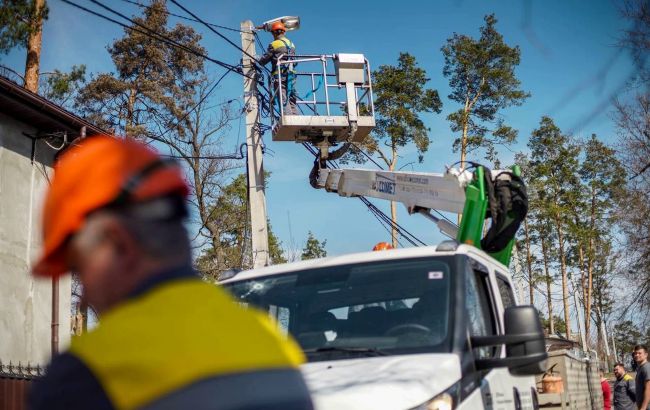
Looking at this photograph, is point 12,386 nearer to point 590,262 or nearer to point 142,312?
point 142,312

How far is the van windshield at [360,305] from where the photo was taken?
4.25 m

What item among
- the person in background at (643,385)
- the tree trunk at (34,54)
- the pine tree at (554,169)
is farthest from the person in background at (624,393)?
the pine tree at (554,169)

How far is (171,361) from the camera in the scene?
4.40ft

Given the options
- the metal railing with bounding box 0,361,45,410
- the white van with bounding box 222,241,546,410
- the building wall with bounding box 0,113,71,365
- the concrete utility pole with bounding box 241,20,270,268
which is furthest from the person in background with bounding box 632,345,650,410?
the building wall with bounding box 0,113,71,365

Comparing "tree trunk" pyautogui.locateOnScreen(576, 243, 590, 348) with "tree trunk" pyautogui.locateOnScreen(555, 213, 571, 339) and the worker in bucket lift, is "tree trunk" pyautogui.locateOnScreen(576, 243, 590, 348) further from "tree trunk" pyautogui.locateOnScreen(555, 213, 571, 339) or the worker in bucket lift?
the worker in bucket lift

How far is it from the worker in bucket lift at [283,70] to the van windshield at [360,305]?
9.39 metres

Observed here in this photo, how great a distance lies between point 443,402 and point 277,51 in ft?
37.3

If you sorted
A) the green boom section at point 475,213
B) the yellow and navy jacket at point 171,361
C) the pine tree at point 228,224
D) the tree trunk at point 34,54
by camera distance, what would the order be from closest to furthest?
the yellow and navy jacket at point 171,361
the green boom section at point 475,213
the tree trunk at point 34,54
the pine tree at point 228,224

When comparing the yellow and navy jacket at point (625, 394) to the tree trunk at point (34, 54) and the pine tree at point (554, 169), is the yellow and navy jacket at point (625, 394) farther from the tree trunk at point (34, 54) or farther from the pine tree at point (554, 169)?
the pine tree at point (554, 169)

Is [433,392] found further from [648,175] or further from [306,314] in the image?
[648,175]

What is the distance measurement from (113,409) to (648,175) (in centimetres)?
2921

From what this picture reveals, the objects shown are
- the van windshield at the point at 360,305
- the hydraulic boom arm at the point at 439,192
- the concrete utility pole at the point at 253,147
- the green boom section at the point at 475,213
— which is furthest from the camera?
the concrete utility pole at the point at 253,147

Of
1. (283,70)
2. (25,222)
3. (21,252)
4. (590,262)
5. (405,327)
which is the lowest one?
(405,327)

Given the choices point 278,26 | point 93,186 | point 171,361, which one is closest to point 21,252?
point 278,26
